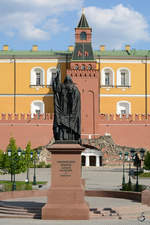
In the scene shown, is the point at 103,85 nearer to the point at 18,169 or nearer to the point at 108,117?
the point at 108,117

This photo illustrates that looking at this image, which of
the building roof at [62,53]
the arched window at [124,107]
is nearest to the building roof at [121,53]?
the building roof at [62,53]

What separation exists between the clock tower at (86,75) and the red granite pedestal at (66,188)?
128ft

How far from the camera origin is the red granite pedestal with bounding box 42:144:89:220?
14.9 metres

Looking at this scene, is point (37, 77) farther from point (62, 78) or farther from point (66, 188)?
point (66, 188)

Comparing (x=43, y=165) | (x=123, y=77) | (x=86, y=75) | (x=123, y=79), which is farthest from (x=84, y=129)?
(x=123, y=77)

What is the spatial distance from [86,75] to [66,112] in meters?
39.8

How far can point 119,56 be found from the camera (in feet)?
204

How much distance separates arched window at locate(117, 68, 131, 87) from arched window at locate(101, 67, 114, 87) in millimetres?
885

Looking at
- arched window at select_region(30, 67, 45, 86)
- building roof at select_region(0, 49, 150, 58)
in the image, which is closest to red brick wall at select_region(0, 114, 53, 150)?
arched window at select_region(30, 67, 45, 86)

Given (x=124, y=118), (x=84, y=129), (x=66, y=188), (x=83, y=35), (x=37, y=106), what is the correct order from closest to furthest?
(x=66, y=188), (x=84, y=129), (x=124, y=118), (x=83, y=35), (x=37, y=106)

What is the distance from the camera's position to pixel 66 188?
15172mm

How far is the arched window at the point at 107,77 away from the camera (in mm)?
62031

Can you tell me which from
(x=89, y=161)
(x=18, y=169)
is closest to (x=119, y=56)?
(x=89, y=161)

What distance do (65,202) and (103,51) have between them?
5199 cm
